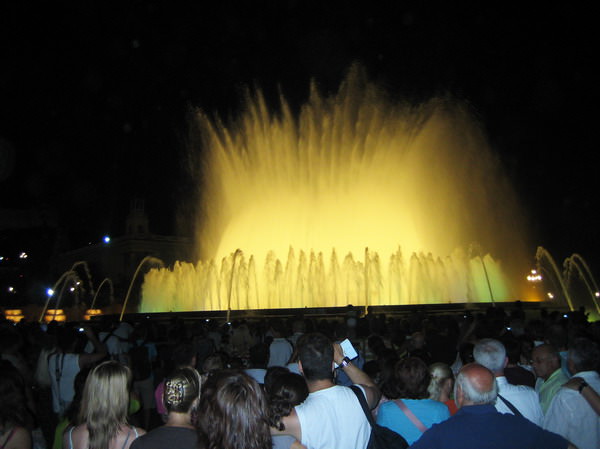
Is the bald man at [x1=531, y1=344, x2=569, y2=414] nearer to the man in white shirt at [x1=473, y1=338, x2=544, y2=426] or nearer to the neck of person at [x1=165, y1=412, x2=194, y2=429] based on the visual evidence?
the man in white shirt at [x1=473, y1=338, x2=544, y2=426]

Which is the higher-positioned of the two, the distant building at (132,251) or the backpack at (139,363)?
the distant building at (132,251)

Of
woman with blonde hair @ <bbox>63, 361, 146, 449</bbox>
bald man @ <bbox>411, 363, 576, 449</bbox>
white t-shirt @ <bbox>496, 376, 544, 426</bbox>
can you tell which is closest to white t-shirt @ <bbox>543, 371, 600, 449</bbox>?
white t-shirt @ <bbox>496, 376, 544, 426</bbox>

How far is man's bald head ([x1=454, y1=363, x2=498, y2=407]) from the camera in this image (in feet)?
11.1

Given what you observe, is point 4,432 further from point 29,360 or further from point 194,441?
point 29,360

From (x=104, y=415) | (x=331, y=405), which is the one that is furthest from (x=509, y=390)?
(x=104, y=415)

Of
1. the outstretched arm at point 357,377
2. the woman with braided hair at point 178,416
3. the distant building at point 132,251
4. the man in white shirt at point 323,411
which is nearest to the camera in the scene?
the woman with braided hair at point 178,416

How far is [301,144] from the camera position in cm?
3334

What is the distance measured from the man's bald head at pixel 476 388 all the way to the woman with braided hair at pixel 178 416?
1743 mm

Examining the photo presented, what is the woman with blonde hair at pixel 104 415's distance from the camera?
363 cm

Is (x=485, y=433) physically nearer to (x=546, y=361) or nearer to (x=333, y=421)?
(x=333, y=421)

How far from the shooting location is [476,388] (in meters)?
3.41

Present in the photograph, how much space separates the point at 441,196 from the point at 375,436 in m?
32.0

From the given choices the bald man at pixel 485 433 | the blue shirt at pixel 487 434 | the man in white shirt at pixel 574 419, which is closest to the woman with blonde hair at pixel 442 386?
the man in white shirt at pixel 574 419

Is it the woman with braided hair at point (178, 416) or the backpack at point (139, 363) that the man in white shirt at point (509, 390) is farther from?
the backpack at point (139, 363)
